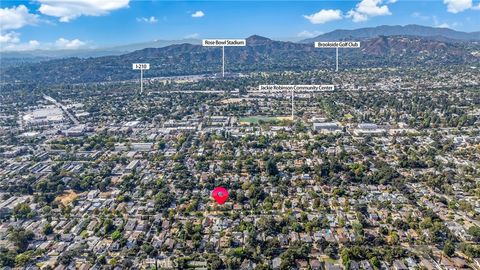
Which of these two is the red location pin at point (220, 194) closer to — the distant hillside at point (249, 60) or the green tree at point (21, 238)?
the green tree at point (21, 238)

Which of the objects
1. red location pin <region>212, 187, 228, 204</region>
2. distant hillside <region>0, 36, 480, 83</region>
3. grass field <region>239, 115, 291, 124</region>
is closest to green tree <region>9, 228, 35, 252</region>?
red location pin <region>212, 187, 228, 204</region>

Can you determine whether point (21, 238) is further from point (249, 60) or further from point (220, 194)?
point (249, 60)

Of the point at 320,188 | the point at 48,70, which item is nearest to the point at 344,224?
the point at 320,188

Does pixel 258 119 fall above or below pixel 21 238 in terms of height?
above

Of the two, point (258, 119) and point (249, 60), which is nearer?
point (258, 119)

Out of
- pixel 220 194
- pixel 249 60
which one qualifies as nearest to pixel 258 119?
pixel 220 194

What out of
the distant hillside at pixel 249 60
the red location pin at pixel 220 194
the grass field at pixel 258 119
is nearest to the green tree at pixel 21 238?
the red location pin at pixel 220 194
